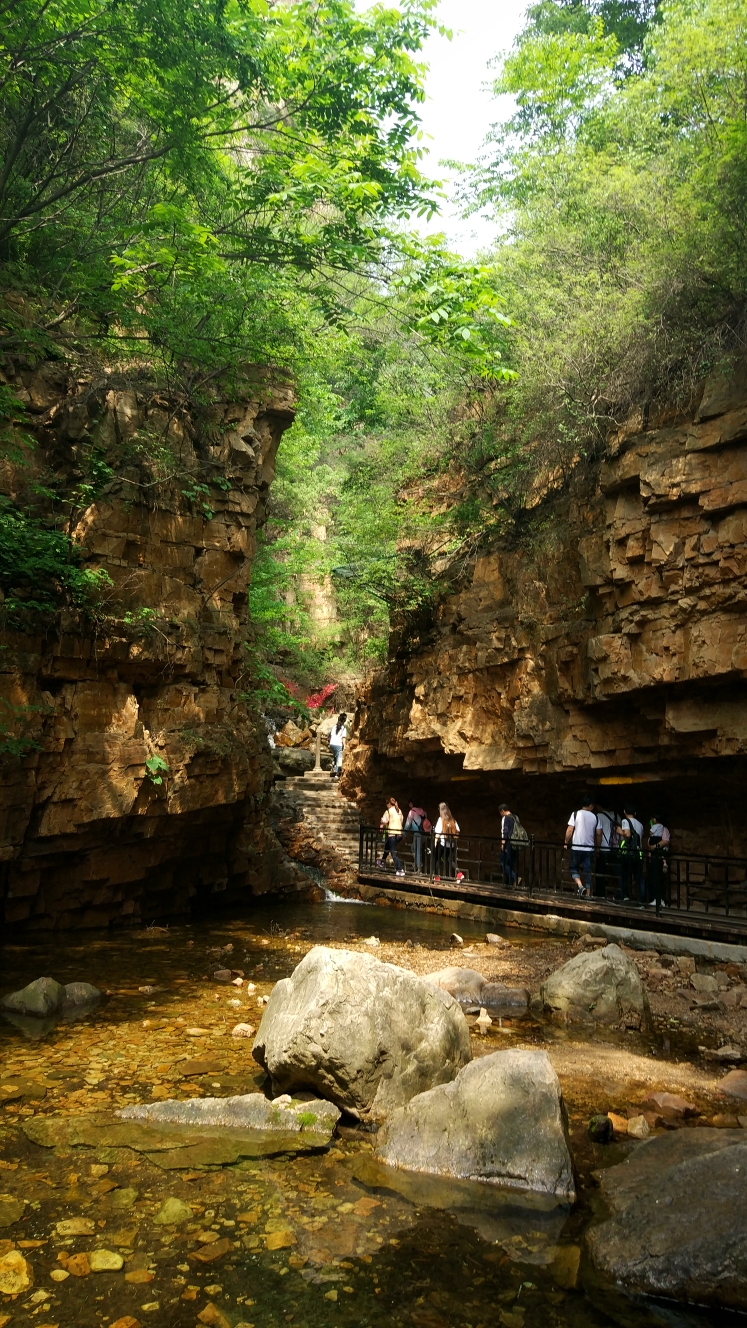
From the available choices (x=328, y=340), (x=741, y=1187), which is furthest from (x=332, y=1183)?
(x=328, y=340)

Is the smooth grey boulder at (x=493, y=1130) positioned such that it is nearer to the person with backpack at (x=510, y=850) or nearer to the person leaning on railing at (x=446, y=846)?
the person with backpack at (x=510, y=850)

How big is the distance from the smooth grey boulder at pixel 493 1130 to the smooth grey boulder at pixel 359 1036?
1.42ft

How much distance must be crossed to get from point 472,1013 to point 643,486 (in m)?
10.3

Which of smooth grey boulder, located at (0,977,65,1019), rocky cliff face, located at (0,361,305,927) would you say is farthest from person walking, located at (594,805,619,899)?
smooth grey boulder, located at (0,977,65,1019)

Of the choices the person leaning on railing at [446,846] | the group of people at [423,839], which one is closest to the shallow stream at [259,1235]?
the person leaning on railing at [446,846]

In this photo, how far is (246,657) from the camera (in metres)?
16.5

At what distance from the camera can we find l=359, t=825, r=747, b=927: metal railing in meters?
13.8

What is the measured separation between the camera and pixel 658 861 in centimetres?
1367

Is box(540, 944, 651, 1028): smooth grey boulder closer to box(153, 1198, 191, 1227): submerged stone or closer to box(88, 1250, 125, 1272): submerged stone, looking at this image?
box(153, 1198, 191, 1227): submerged stone

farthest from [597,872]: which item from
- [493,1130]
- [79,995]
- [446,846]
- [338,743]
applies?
[338,743]

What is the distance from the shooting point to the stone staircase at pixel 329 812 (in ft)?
76.3

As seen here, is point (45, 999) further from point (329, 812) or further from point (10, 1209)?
point (329, 812)

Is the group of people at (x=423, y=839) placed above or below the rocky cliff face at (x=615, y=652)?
below

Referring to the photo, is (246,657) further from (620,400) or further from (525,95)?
(525,95)
